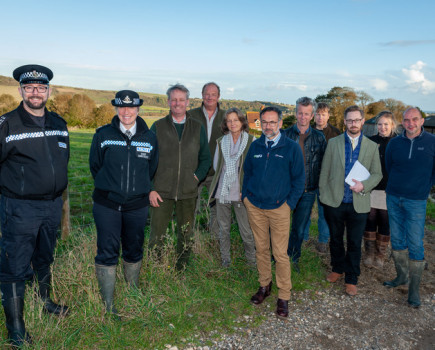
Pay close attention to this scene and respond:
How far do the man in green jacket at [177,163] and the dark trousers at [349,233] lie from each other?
6.08 ft

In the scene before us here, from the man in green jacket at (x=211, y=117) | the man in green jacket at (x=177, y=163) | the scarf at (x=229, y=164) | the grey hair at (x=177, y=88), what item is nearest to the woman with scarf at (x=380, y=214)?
the scarf at (x=229, y=164)

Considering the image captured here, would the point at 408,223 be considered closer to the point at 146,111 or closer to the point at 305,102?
the point at 305,102

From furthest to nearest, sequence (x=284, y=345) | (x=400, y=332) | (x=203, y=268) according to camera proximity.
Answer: (x=203, y=268) < (x=400, y=332) < (x=284, y=345)

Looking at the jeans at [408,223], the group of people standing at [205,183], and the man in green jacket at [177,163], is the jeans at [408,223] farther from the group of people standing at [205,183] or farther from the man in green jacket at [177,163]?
the man in green jacket at [177,163]

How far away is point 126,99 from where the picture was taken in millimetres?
3508

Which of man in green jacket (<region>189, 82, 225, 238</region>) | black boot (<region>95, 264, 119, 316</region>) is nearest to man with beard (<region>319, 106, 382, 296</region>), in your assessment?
man in green jacket (<region>189, 82, 225, 238</region>)

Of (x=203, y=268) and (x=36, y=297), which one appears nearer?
(x=36, y=297)

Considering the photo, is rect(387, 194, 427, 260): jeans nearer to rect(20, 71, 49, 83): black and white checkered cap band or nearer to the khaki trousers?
the khaki trousers

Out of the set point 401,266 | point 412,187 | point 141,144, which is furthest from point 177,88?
point 401,266

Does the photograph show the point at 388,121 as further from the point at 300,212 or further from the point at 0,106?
the point at 0,106

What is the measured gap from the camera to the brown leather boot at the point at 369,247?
5.50m

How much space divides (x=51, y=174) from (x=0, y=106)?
39098 mm

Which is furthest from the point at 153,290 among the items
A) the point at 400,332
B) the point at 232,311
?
the point at 400,332

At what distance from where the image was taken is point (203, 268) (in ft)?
15.7
